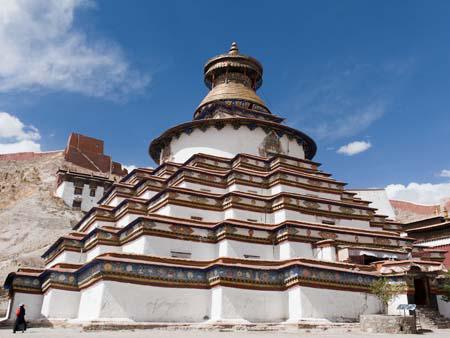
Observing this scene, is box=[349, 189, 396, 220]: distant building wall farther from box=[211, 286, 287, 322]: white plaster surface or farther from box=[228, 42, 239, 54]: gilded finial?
box=[211, 286, 287, 322]: white plaster surface

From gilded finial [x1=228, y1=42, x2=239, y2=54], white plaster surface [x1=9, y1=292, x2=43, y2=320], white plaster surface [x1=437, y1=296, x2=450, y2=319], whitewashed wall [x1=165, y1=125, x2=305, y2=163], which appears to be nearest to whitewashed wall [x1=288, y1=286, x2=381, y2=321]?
white plaster surface [x1=437, y1=296, x2=450, y2=319]

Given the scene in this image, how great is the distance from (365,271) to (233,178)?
686 cm

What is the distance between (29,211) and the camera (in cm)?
4566

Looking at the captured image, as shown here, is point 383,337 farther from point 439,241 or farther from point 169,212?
point 439,241

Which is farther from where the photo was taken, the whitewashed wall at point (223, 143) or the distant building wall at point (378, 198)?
the distant building wall at point (378, 198)

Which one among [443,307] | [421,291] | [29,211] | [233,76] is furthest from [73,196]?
[443,307]

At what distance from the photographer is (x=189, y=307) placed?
45.2ft

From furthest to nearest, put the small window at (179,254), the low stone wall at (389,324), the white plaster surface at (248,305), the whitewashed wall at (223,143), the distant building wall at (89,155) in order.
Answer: the distant building wall at (89,155) → the whitewashed wall at (223,143) → the small window at (179,254) → the white plaster surface at (248,305) → the low stone wall at (389,324)

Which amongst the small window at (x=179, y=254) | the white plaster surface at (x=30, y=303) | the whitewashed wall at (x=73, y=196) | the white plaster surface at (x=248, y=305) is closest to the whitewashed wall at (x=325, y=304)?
the white plaster surface at (x=248, y=305)

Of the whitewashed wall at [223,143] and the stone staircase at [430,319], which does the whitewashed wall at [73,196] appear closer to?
the whitewashed wall at [223,143]

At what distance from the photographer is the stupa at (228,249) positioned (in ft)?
44.8

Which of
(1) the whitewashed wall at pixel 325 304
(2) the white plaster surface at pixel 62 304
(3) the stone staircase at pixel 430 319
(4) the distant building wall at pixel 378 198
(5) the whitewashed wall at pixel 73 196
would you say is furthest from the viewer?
(5) the whitewashed wall at pixel 73 196

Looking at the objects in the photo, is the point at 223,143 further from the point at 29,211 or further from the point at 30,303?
the point at 29,211

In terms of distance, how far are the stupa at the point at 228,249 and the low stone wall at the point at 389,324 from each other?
1664mm
